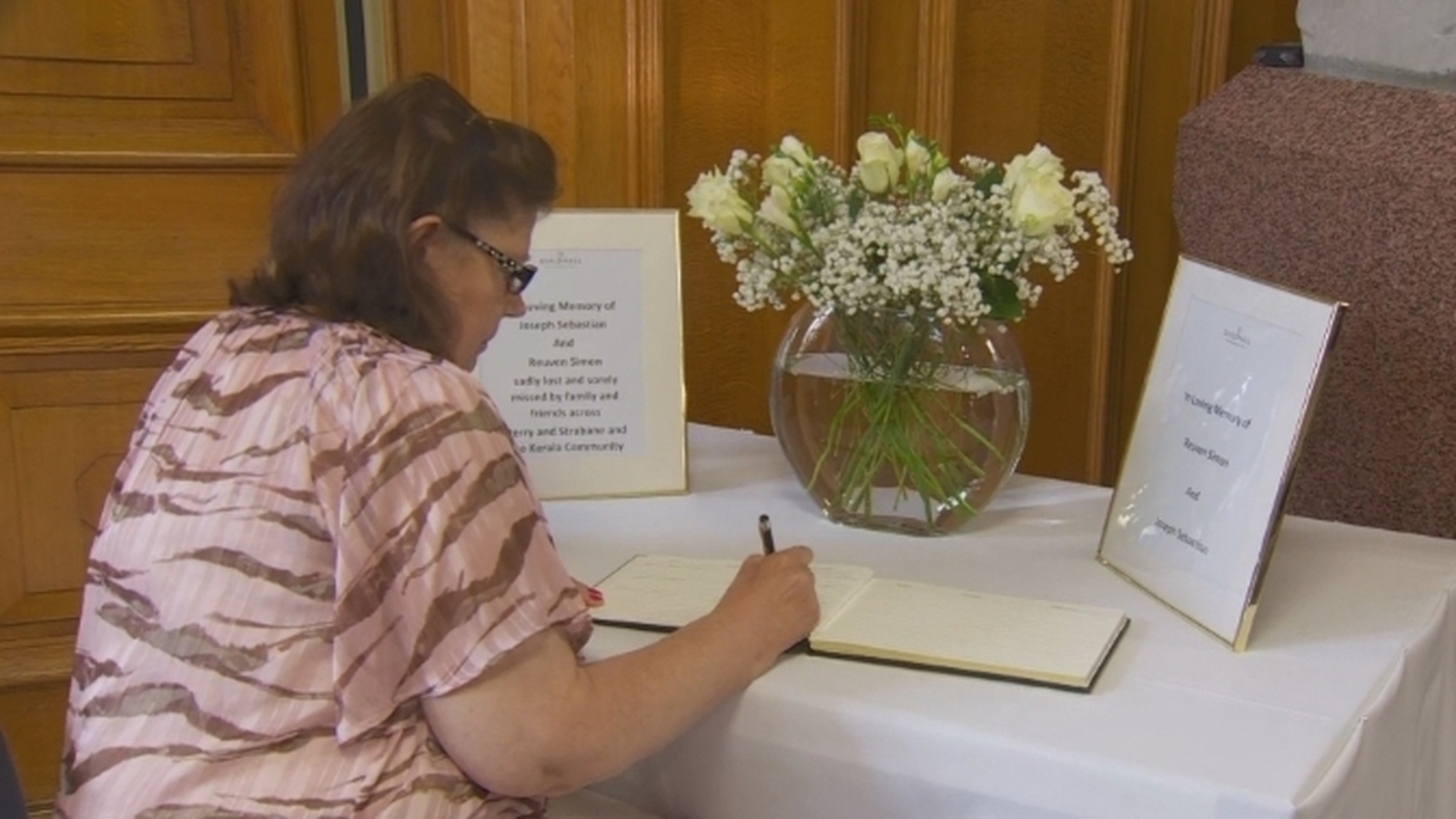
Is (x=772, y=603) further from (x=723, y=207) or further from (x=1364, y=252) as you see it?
(x=1364, y=252)

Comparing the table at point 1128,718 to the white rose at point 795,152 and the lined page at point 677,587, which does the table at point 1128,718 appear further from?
the white rose at point 795,152

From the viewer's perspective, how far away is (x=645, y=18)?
1.92 meters

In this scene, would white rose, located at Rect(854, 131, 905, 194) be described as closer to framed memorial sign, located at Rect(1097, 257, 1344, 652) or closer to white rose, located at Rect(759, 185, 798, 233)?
white rose, located at Rect(759, 185, 798, 233)

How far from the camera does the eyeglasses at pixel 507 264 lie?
3.64 feet

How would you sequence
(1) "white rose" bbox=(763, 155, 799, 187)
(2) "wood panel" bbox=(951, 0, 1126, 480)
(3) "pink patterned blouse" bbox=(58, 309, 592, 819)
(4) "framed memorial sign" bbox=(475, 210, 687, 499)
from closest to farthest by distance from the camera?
(3) "pink patterned blouse" bbox=(58, 309, 592, 819), (1) "white rose" bbox=(763, 155, 799, 187), (4) "framed memorial sign" bbox=(475, 210, 687, 499), (2) "wood panel" bbox=(951, 0, 1126, 480)

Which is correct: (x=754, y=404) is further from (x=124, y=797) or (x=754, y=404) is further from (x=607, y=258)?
(x=124, y=797)

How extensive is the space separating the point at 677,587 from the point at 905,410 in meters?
0.31

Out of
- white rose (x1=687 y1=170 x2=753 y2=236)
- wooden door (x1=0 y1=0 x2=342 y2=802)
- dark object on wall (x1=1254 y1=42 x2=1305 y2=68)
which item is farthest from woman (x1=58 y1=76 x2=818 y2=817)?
dark object on wall (x1=1254 y1=42 x2=1305 y2=68)

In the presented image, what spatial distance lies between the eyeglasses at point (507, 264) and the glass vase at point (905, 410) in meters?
0.40

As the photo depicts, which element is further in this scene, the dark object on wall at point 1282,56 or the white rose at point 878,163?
the dark object on wall at point 1282,56

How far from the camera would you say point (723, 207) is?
148 cm

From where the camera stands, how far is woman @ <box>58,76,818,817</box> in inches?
38.0

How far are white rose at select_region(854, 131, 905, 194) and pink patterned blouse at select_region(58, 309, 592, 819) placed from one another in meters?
0.57

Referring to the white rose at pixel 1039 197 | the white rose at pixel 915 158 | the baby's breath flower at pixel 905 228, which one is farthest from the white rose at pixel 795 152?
the white rose at pixel 1039 197
